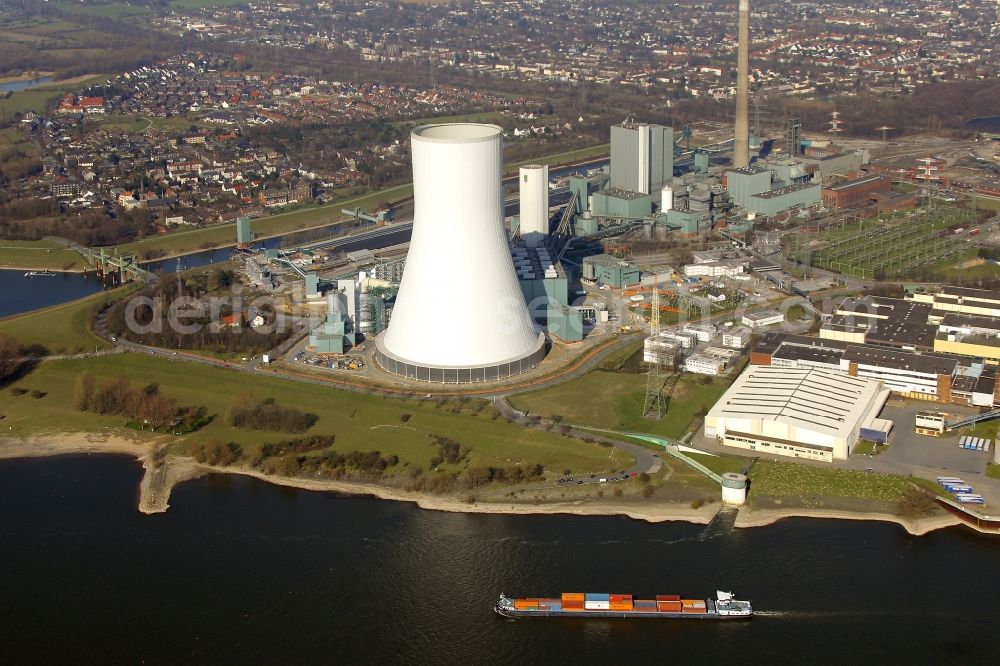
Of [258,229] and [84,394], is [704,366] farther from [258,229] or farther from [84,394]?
[258,229]

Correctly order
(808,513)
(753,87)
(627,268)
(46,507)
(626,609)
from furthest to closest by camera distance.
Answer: (753,87) → (627,268) → (46,507) → (808,513) → (626,609)

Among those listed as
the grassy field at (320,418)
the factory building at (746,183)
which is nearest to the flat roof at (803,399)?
the grassy field at (320,418)

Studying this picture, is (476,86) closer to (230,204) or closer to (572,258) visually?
(230,204)

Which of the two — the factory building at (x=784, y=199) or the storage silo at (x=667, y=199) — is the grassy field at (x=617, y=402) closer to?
the storage silo at (x=667, y=199)

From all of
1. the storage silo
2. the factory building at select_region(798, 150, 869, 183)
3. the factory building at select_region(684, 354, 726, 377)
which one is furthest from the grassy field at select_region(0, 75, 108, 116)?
the factory building at select_region(684, 354, 726, 377)

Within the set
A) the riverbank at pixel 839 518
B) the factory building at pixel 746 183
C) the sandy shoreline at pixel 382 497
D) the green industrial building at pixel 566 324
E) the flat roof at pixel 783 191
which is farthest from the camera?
the factory building at pixel 746 183

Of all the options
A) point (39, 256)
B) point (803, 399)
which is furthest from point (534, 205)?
point (39, 256)

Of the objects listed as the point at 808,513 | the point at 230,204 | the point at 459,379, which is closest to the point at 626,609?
the point at 808,513
